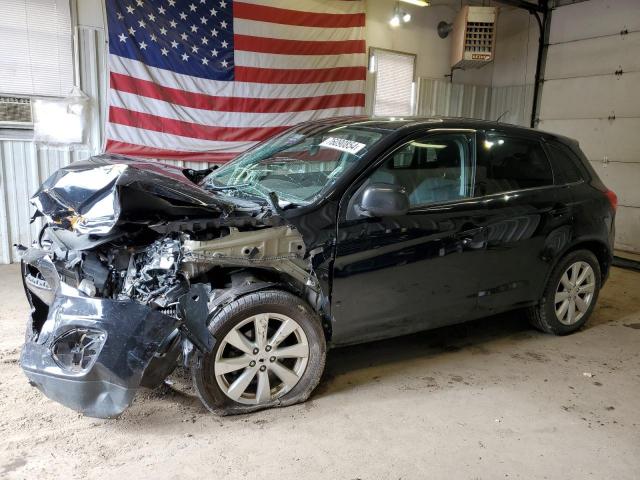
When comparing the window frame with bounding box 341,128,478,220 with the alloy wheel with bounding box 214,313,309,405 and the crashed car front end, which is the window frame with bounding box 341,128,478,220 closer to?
the crashed car front end

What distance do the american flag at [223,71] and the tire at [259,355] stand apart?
12.8 ft

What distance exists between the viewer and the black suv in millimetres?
2314

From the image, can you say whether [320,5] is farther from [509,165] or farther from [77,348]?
[77,348]

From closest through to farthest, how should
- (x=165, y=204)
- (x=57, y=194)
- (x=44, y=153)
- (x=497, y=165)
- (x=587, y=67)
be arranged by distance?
(x=165, y=204) → (x=57, y=194) → (x=497, y=165) → (x=44, y=153) → (x=587, y=67)

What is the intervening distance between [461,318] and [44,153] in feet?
15.4

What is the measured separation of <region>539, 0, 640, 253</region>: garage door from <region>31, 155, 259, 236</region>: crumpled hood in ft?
22.9

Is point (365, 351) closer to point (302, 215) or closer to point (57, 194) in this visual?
point (302, 215)

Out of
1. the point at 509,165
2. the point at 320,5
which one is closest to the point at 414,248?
the point at 509,165

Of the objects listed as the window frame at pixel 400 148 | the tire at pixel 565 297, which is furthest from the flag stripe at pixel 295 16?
the tire at pixel 565 297

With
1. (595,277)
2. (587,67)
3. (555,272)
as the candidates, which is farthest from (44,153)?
(587,67)

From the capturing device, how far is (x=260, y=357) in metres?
2.62

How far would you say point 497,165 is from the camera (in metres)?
3.42

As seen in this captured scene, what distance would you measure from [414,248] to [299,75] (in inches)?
175

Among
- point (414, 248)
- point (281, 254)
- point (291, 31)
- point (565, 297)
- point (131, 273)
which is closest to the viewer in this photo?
point (131, 273)
